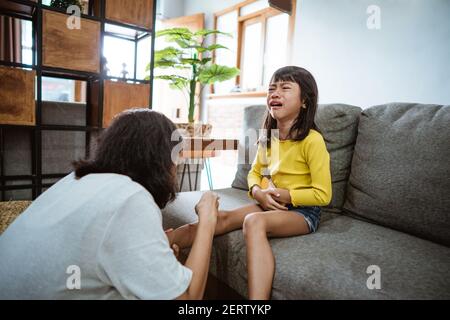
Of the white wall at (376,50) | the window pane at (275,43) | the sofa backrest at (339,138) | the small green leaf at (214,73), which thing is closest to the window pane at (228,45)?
the window pane at (275,43)

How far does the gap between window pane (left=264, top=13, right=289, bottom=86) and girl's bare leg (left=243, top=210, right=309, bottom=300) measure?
342cm

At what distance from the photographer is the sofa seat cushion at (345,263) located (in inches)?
30.8

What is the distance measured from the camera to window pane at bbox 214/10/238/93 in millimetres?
4957

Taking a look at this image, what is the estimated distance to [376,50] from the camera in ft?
9.21

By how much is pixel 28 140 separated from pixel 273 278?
175cm

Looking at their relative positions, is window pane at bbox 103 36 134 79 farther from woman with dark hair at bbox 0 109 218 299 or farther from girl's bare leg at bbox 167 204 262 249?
woman with dark hair at bbox 0 109 218 299

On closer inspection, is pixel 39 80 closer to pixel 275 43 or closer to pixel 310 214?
pixel 310 214

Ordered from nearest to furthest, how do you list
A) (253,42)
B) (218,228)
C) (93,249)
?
(93,249), (218,228), (253,42)

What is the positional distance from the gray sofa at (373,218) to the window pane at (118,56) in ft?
3.63

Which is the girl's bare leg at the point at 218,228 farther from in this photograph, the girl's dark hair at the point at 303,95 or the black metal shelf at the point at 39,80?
the black metal shelf at the point at 39,80

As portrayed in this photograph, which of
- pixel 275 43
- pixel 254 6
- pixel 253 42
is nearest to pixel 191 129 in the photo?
pixel 275 43

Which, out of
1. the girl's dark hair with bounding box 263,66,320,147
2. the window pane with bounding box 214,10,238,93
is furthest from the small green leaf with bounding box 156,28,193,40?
the window pane with bounding box 214,10,238,93

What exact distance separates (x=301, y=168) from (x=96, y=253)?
0.89m
